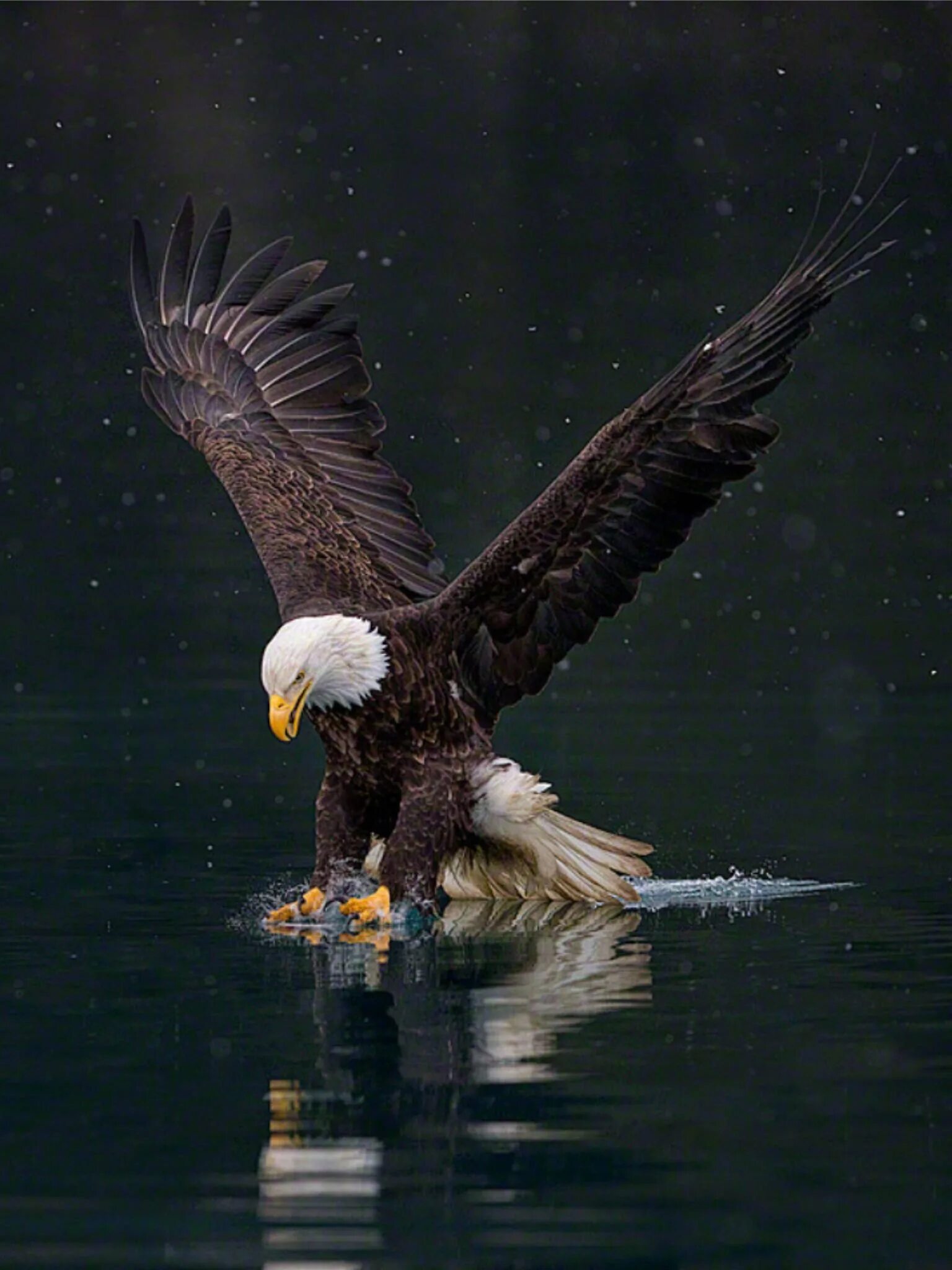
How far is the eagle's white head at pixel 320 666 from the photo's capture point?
7.45m

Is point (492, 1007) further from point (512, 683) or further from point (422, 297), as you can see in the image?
point (422, 297)

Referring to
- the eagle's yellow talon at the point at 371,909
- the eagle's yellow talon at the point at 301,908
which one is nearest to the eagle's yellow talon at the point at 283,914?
the eagle's yellow talon at the point at 301,908

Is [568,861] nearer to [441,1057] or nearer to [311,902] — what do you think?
[311,902]

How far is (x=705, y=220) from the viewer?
109 feet

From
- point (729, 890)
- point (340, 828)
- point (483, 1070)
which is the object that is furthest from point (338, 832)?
point (483, 1070)

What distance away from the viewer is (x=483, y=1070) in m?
5.95

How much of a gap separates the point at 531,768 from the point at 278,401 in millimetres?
1365

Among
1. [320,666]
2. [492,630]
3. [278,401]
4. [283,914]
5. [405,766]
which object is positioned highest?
[278,401]

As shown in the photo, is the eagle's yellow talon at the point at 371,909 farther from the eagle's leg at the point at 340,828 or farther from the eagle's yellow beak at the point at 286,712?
the eagle's yellow beak at the point at 286,712

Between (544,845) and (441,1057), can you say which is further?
(544,845)

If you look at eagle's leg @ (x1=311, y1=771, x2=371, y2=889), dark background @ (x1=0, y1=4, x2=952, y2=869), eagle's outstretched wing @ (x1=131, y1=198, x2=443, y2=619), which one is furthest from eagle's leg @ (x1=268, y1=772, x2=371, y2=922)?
eagle's outstretched wing @ (x1=131, y1=198, x2=443, y2=619)

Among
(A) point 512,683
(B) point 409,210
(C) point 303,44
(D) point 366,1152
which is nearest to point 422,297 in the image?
(B) point 409,210

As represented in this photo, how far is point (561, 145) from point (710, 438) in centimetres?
3007

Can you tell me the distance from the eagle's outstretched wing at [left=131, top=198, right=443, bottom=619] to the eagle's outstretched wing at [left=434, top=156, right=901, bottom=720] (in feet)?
2.71
